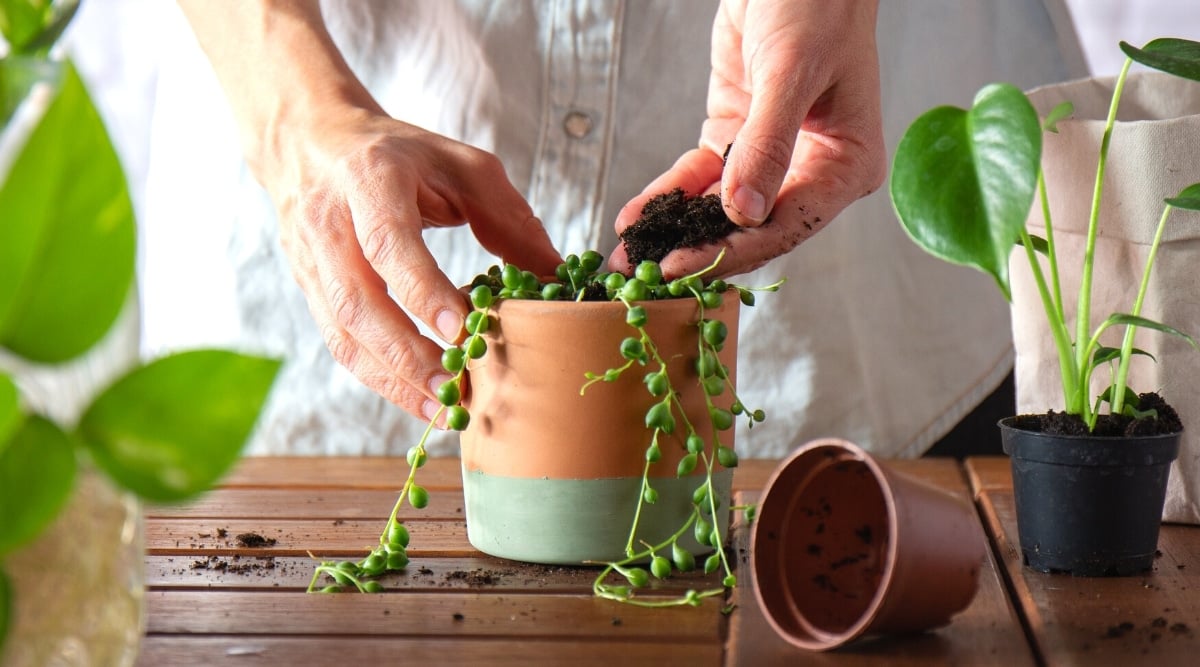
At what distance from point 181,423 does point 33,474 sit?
0.05m

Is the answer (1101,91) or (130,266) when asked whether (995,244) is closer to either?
(130,266)

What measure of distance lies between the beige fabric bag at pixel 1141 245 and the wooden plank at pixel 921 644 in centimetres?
26

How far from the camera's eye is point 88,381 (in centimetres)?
42

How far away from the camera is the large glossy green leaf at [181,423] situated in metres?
0.29

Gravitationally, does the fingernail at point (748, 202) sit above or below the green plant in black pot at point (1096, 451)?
above

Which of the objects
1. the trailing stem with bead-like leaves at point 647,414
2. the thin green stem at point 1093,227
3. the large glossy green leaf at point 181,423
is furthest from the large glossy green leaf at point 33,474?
the thin green stem at point 1093,227

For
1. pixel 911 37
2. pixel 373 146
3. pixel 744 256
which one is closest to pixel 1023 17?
pixel 911 37

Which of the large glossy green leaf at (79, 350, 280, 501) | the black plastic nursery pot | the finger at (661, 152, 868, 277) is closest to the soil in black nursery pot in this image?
the finger at (661, 152, 868, 277)

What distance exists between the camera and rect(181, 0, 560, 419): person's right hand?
32.1 inches

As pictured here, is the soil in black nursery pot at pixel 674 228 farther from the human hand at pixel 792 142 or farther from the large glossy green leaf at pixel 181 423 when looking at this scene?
the large glossy green leaf at pixel 181 423

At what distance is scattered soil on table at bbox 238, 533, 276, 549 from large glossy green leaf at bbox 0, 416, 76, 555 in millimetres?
532

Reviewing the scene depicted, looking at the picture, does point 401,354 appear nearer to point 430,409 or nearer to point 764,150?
point 430,409

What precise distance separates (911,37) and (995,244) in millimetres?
855

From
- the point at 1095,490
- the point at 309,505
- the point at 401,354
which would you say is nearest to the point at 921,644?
the point at 1095,490
